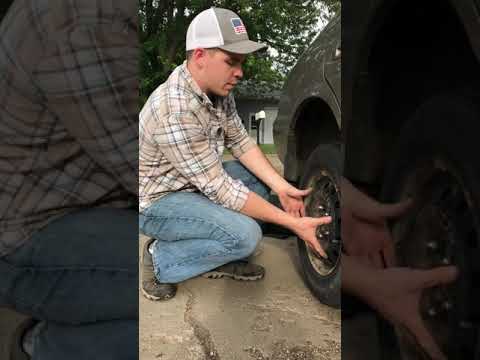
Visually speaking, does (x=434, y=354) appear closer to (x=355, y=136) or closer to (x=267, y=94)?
(x=355, y=136)

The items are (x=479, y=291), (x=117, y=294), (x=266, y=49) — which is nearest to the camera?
(x=479, y=291)

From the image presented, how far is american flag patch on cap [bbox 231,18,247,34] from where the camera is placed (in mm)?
805

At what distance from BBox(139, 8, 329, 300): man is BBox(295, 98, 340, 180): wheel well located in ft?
0.22

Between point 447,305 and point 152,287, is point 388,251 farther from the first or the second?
point 152,287

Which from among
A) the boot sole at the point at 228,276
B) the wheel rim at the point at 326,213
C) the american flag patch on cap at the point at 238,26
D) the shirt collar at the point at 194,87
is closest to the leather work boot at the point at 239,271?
the boot sole at the point at 228,276

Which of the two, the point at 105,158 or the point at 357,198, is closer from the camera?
the point at 357,198

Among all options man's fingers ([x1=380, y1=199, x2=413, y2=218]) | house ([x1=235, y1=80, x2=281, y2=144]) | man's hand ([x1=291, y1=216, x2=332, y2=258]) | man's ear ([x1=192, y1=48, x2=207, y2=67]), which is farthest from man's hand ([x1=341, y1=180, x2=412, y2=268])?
man's ear ([x1=192, y1=48, x2=207, y2=67])

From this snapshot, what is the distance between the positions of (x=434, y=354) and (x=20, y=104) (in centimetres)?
84

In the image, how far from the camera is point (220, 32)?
80 centimetres

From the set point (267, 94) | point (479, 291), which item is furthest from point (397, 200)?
point (267, 94)

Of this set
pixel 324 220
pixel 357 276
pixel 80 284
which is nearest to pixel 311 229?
pixel 324 220

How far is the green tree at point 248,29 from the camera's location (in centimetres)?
79

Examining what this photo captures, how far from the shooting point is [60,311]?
1.06 meters

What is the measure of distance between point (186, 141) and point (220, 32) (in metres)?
0.23
